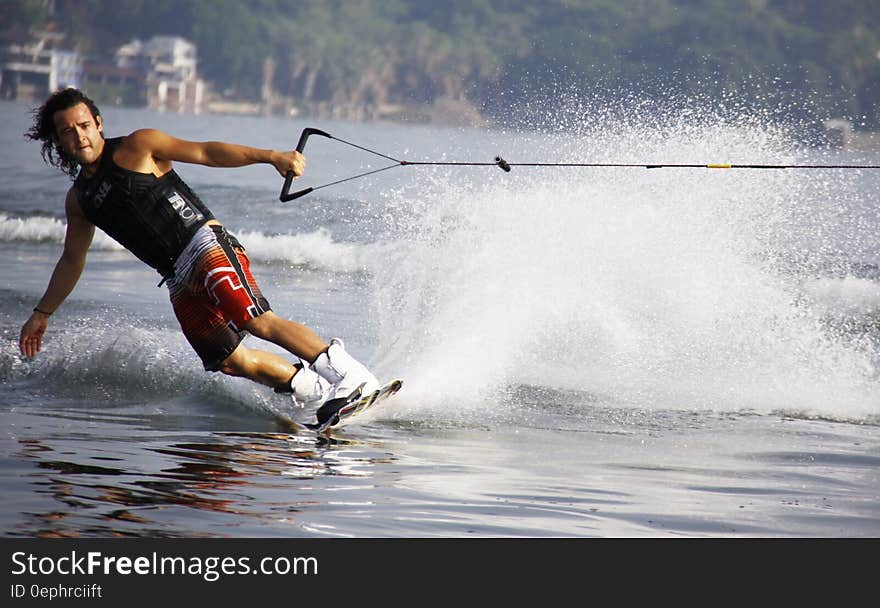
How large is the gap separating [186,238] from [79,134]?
2.16 ft

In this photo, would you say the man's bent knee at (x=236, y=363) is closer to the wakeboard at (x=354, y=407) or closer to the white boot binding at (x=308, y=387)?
the white boot binding at (x=308, y=387)

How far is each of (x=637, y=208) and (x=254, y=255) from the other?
7720mm

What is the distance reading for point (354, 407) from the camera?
6340 millimetres

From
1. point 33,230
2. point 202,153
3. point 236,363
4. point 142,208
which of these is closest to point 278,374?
point 236,363

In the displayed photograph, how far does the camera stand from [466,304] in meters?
8.41

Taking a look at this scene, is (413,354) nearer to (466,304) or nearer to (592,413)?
(466,304)

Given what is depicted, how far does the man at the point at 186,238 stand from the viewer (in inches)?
237

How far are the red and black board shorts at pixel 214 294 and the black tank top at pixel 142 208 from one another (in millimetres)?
73

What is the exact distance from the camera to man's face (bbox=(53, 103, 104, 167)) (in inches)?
235

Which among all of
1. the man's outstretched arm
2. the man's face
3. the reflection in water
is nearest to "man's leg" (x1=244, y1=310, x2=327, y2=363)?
the reflection in water

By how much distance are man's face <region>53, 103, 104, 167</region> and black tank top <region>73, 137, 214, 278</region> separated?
0.26ft

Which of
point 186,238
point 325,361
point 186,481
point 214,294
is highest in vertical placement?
point 186,238

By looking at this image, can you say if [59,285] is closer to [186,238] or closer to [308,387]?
[186,238]
